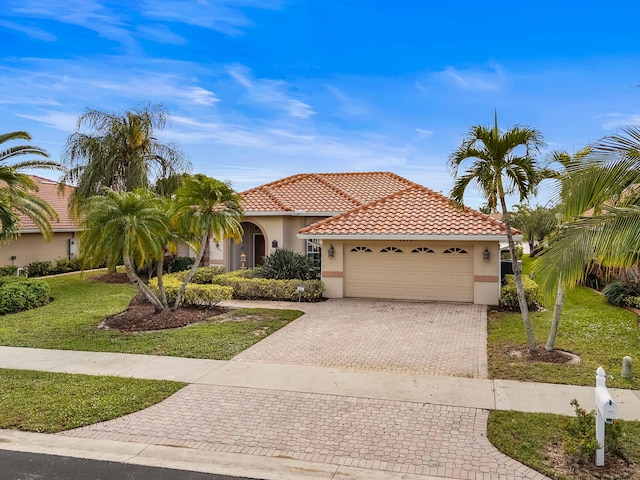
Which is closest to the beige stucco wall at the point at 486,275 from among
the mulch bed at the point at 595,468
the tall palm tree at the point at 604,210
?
the tall palm tree at the point at 604,210

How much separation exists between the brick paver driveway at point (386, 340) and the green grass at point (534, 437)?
6.78 feet

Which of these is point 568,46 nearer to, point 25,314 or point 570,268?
point 570,268

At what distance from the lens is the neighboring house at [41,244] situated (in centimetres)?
2325

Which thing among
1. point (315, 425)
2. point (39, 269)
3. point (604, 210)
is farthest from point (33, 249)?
point (604, 210)

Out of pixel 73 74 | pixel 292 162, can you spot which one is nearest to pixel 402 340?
pixel 73 74

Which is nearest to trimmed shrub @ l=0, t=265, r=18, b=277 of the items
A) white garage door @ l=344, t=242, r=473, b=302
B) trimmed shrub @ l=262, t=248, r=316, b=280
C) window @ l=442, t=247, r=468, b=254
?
trimmed shrub @ l=262, t=248, r=316, b=280

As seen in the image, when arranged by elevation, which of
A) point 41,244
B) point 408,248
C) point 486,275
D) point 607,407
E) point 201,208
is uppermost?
point 201,208

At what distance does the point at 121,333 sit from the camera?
475 inches

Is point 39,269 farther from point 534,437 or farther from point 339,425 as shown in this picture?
point 534,437

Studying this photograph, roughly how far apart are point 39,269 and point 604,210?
25.8 m

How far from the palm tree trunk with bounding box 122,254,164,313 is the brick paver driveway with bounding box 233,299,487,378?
4.04 m

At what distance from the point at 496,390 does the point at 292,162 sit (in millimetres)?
22714

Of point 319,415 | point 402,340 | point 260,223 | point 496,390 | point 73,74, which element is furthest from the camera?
point 260,223

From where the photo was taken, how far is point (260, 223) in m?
21.0
